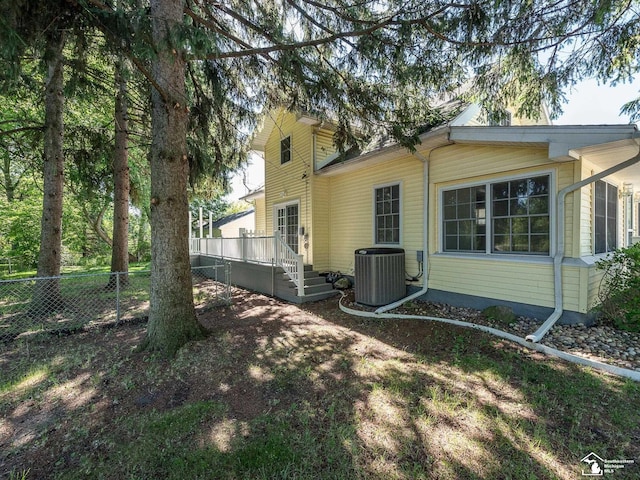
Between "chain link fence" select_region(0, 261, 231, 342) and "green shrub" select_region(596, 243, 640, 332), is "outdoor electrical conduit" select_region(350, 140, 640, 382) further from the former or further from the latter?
"chain link fence" select_region(0, 261, 231, 342)

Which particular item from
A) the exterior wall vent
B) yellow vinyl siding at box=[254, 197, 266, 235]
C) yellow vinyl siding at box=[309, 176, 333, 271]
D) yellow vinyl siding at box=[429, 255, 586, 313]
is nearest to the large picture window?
yellow vinyl siding at box=[429, 255, 586, 313]

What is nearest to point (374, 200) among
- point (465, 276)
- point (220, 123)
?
point (465, 276)

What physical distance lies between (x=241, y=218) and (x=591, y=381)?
2462 centimetres

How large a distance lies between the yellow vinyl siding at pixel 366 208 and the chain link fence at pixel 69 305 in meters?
3.51

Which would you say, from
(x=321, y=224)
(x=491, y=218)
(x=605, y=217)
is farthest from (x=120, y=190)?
(x=605, y=217)

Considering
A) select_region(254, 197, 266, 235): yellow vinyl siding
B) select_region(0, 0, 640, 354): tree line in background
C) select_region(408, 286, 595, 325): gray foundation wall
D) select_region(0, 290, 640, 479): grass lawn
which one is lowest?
select_region(0, 290, 640, 479): grass lawn

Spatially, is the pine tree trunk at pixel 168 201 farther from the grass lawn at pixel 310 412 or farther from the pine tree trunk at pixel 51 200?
the pine tree trunk at pixel 51 200

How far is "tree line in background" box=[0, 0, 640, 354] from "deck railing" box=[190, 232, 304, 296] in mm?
2157

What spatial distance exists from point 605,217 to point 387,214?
430 cm

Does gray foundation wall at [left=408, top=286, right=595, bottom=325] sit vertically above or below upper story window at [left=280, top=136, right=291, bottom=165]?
below

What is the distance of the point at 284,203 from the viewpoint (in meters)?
9.86

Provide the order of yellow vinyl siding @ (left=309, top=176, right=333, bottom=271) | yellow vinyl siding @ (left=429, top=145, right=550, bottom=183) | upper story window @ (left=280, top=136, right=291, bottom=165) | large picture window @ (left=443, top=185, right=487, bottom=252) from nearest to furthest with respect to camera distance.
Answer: yellow vinyl siding @ (left=429, top=145, right=550, bottom=183) → large picture window @ (left=443, top=185, right=487, bottom=252) → yellow vinyl siding @ (left=309, top=176, right=333, bottom=271) → upper story window @ (left=280, top=136, right=291, bottom=165)

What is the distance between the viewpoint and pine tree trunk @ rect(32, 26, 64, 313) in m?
6.00

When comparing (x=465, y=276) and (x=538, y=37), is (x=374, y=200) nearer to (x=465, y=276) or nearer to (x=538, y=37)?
(x=465, y=276)
